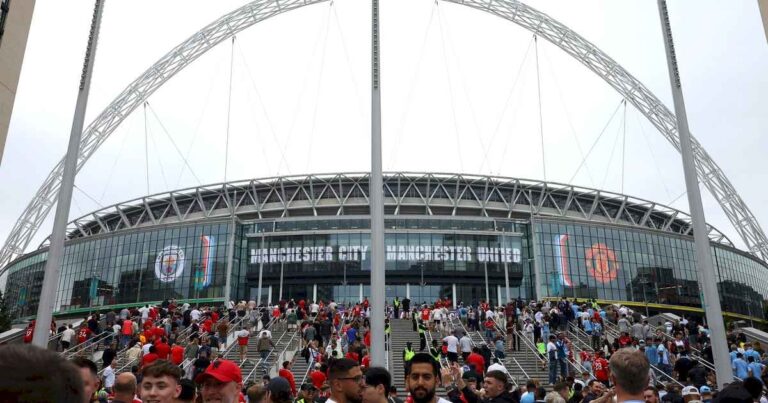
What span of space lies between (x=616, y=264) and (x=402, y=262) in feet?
75.4

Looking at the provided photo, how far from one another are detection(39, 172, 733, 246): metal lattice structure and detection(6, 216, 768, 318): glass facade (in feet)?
20.5

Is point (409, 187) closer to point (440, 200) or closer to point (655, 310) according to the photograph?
point (440, 200)

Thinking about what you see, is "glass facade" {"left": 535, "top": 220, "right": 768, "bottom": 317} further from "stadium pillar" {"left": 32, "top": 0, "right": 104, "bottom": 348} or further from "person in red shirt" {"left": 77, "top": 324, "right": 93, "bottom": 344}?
"stadium pillar" {"left": 32, "top": 0, "right": 104, "bottom": 348}

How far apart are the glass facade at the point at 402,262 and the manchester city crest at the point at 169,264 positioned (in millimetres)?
108

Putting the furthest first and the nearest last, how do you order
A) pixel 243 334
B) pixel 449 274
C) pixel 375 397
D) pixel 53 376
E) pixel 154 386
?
pixel 449 274 → pixel 243 334 → pixel 375 397 → pixel 154 386 → pixel 53 376

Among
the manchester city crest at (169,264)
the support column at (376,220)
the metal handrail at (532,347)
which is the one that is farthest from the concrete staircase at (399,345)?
the manchester city crest at (169,264)

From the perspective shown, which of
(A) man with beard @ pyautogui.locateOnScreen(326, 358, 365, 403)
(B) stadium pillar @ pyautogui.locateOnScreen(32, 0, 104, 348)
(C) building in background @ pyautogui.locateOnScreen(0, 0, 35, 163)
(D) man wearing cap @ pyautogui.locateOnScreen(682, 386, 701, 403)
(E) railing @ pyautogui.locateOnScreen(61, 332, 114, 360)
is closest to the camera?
(A) man with beard @ pyautogui.locateOnScreen(326, 358, 365, 403)

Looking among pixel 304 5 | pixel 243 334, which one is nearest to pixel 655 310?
pixel 304 5

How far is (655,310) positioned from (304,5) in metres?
47.7

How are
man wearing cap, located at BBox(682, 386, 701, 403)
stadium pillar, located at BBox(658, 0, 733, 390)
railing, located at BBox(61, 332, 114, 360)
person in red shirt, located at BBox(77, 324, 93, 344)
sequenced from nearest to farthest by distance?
1. man wearing cap, located at BBox(682, 386, 701, 403)
2. stadium pillar, located at BBox(658, 0, 733, 390)
3. railing, located at BBox(61, 332, 114, 360)
4. person in red shirt, located at BBox(77, 324, 93, 344)

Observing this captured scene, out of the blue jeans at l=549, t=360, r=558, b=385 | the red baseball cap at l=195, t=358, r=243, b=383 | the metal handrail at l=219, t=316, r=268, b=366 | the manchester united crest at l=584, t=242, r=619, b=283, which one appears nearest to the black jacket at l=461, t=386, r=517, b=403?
the red baseball cap at l=195, t=358, r=243, b=383

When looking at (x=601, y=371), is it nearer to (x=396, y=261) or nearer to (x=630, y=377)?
(x=630, y=377)

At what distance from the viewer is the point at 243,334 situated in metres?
27.5

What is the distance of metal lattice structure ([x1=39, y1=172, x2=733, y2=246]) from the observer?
79.6m
